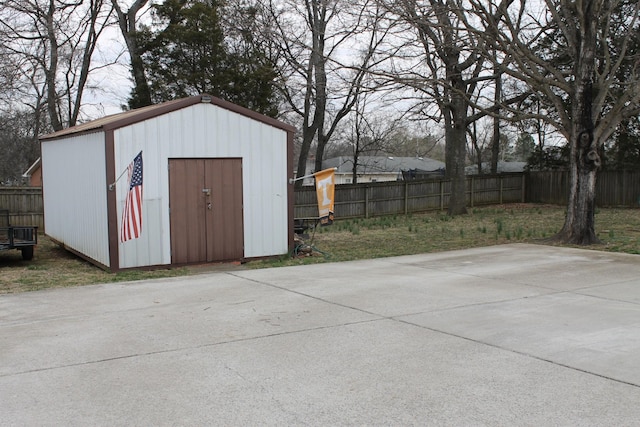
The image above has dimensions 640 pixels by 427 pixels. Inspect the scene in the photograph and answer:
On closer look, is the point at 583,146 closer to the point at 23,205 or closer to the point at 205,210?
the point at 205,210

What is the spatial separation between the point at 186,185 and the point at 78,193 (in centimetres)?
285

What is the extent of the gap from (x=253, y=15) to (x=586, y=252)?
16.4 m

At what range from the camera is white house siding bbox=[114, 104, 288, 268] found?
1101 centimetres

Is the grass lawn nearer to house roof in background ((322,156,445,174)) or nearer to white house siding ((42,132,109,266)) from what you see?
white house siding ((42,132,109,266))

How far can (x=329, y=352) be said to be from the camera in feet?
18.5

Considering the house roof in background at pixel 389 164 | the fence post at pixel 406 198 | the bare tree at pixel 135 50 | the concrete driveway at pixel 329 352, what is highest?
the bare tree at pixel 135 50

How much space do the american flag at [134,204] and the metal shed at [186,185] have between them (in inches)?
2.4

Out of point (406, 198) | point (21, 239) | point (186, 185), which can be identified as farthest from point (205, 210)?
point (406, 198)

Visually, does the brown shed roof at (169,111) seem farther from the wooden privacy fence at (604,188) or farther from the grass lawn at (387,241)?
the wooden privacy fence at (604,188)

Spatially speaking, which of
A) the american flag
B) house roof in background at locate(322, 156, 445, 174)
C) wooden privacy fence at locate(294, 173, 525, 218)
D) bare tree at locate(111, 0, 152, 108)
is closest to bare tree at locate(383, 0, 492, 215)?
wooden privacy fence at locate(294, 173, 525, 218)

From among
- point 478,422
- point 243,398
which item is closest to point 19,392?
point 243,398

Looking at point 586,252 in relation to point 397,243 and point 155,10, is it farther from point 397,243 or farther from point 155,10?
point 155,10

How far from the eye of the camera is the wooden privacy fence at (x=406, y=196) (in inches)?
916

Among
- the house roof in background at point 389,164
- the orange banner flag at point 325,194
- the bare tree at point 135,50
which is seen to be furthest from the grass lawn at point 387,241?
the house roof in background at point 389,164
